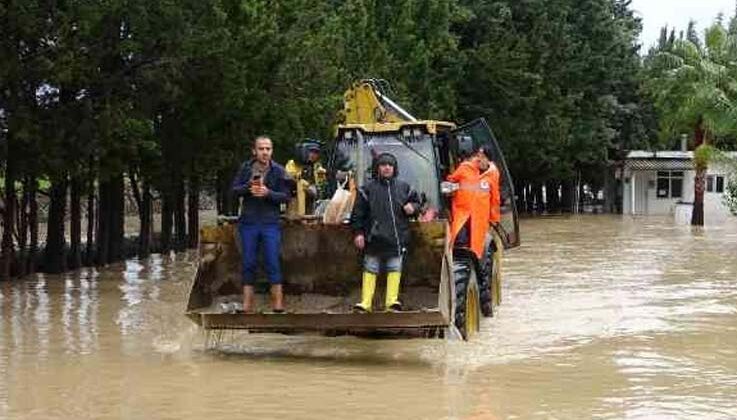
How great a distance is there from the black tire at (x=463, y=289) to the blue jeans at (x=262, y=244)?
1862 mm

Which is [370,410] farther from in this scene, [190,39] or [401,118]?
[190,39]

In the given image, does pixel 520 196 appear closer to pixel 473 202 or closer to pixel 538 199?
pixel 538 199

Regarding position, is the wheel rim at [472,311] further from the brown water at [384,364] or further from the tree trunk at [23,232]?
the tree trunk at [23,232]

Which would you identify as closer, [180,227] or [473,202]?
[473,202]

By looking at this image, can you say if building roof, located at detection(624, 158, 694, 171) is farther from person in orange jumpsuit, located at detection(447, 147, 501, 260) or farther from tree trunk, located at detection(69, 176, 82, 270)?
person in orange jumpsuit, located at detection(447, 147, 501, 260)

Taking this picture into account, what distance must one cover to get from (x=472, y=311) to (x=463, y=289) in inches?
27.1

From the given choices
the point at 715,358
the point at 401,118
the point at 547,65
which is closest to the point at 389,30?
the point at 547,65

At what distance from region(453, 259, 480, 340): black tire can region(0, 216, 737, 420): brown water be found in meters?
0.25

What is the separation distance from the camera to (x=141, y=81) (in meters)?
19.1

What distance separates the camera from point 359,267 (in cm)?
1180

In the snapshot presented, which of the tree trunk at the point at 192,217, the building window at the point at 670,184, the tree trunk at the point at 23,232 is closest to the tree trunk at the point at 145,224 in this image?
the tree trunk at the point at 192,217

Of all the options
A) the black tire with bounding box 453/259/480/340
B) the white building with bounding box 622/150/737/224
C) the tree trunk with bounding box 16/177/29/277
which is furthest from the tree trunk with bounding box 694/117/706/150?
the black tire with bounding box 453/259/480/340

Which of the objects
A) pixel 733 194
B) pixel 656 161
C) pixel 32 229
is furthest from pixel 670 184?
pixel 32 229

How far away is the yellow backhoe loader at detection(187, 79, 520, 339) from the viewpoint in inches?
423
